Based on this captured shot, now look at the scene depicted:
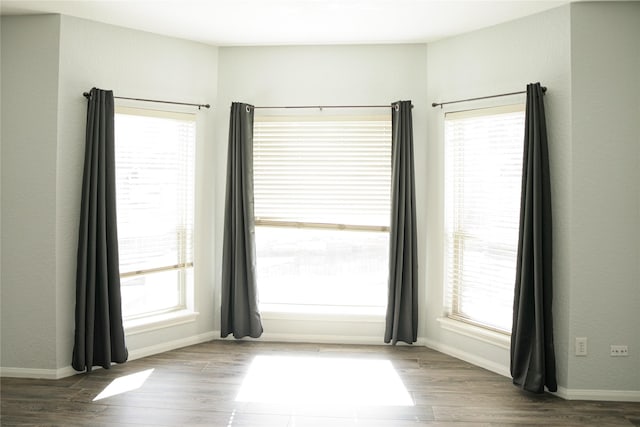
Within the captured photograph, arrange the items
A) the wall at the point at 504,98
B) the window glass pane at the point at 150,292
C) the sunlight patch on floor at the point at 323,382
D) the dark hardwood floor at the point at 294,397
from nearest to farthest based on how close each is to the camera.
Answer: the dark hardwood floor at the point at 294,397
the sunlight patch on floor at the point at 323,382
the wall at the point at 504,98
the window glass pane at the point at 150,292

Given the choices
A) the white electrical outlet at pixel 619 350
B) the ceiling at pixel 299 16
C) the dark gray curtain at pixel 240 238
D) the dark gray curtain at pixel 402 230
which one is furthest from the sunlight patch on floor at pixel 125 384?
the white electrical outlet at pixel 619 350

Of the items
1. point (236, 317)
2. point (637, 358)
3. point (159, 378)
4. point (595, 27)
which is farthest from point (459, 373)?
point (595, 27)

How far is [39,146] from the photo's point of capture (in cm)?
376

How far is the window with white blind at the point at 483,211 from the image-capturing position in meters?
3.93

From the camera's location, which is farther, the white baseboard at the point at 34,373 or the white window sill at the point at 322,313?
the white window sill at the point at 322,313

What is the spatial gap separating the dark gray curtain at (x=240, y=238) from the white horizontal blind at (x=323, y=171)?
18 cm

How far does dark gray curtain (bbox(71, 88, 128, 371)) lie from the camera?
12.4 ft

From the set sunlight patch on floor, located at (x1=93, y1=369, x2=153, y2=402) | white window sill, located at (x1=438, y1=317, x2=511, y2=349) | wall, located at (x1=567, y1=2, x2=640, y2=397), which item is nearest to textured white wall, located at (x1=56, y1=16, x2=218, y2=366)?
sunlight patch on floor, located at (x1=93, y1=369, x2=153, y2=402)

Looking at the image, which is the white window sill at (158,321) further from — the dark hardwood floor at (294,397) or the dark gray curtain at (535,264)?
the dark gray curtain at (535,264)

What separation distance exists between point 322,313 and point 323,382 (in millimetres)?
979

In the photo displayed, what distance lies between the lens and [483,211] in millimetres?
4145

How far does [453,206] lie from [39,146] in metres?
3.30

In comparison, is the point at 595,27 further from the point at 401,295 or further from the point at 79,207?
the point at 79,207

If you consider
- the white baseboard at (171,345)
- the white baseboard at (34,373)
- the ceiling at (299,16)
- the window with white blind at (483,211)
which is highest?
the ceiling at (299,16)
